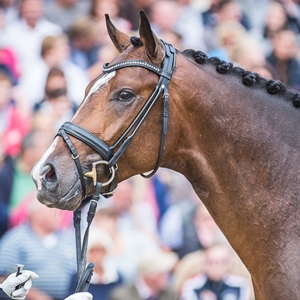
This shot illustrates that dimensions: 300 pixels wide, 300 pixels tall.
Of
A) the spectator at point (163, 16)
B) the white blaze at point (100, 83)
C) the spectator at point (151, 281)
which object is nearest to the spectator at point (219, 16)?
the spectator at point (163, 16)

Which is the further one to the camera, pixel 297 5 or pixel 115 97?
pixel 297 5

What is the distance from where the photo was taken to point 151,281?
5.83 meters

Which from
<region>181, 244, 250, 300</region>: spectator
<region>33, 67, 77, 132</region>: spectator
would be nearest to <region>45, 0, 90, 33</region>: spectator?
<region>33, 67, 77, 132</region>: spectator

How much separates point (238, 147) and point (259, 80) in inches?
16.2

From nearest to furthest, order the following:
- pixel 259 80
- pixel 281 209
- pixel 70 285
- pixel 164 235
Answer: pixel 281 209
pixel 259 80
pixel 70 285
pixel 164 235

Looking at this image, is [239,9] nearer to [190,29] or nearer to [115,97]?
[190,29]

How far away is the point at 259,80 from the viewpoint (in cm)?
324

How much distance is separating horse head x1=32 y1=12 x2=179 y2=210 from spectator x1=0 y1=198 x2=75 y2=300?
2.51 meters

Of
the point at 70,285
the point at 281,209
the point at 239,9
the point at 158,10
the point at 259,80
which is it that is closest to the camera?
the point at 281,209

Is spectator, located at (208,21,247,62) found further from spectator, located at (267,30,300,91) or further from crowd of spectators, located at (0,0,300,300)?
spectator, located at (267,30,300,91)

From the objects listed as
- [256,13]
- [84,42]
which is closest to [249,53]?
[256,13]

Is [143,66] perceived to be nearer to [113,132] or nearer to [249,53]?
[113,132]

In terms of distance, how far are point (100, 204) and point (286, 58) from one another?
289 cm

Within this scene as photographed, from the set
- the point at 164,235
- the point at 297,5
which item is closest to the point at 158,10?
the point at 297,5
